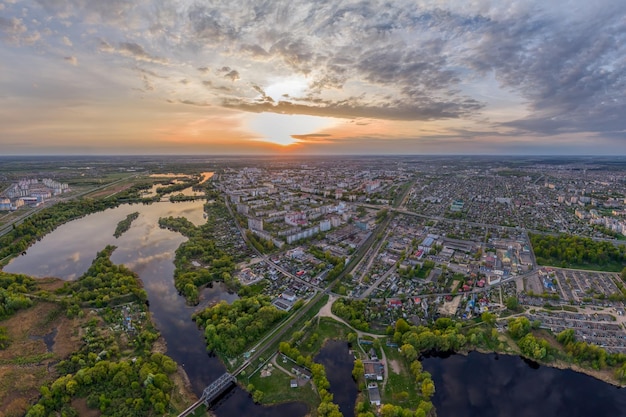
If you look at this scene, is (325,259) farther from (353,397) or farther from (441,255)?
(353,397)

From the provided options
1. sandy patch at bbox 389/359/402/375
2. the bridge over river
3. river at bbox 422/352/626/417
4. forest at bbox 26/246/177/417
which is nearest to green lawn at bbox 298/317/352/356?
sandy patch at bbox 389/359/402/375

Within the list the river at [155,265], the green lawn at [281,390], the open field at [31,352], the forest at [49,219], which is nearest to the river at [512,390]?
the green lawn at [281,390]

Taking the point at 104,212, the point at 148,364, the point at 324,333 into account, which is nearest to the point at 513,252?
the point at 324,333

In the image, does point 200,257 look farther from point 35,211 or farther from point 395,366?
point 35,211

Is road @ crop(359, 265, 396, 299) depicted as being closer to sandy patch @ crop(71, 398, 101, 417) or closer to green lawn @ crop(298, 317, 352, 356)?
green lawn @ crop(298, 317, 352, 356)

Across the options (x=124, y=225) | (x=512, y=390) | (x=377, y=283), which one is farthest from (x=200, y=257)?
(x=512, y=390)
